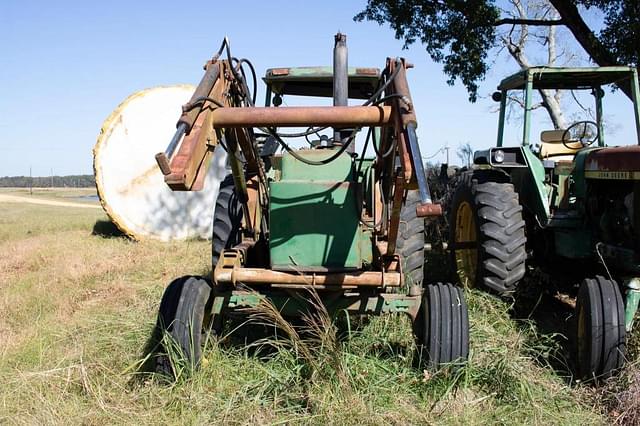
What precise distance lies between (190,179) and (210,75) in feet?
2.86

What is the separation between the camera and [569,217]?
4.96m

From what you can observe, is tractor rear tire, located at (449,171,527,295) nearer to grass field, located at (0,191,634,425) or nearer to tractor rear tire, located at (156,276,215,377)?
grass field, located at (0,191,634,425)

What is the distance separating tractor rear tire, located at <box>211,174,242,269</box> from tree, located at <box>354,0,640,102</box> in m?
7.02

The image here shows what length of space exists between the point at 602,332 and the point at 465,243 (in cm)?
228

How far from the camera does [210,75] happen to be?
3.62 metres

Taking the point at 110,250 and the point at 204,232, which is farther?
the point at 204,232

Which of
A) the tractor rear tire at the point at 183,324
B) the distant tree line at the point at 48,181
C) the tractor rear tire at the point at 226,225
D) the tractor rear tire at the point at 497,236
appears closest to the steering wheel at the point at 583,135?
the tractor rear tire at the point at 497,236

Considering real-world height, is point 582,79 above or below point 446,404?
above

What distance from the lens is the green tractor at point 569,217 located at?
3.75 metres

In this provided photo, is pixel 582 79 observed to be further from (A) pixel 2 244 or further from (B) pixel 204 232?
(A) pixel 2 244

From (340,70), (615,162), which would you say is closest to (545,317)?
(615,162)

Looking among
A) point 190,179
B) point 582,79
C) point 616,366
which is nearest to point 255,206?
point 190,179

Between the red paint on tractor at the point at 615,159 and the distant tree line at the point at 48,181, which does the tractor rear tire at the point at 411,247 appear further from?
the distant tree line at the point at 48,181

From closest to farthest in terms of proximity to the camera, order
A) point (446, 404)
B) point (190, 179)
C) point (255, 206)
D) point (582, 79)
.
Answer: point (190, 179), point (446, 404), point (255, 206), point (582, 79)
